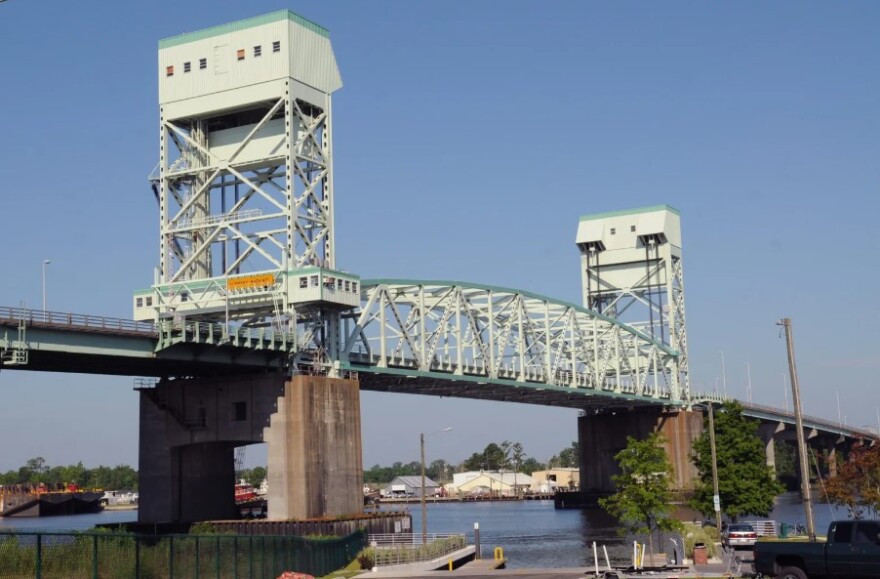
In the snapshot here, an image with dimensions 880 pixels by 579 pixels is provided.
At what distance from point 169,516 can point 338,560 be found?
3293 cm

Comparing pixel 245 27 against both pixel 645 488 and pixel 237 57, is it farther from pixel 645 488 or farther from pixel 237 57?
pixel 645 488

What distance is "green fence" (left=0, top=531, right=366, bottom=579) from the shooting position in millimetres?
41875

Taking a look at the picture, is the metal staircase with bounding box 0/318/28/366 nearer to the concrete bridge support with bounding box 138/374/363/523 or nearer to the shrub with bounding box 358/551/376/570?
→ the concrete bridge support with bounding box 138/374/363/523

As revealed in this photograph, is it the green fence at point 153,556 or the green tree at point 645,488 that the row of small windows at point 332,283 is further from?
the green fence at point 153,556

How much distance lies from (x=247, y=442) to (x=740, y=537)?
135 ft

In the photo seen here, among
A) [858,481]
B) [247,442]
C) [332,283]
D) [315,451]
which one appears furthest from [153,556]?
[858,481]

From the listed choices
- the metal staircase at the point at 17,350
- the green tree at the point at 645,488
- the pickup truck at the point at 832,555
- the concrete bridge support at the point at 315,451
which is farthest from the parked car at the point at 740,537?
the metal staircase at the point at 17,350

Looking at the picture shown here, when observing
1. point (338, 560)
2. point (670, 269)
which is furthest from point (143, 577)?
point (670, 269)

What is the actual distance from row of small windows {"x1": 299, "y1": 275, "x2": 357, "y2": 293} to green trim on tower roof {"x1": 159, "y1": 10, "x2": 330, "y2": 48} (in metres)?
20.9

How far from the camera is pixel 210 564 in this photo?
51.5 metres

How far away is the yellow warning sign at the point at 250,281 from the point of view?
9906cm

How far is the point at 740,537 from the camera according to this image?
75.7 meters

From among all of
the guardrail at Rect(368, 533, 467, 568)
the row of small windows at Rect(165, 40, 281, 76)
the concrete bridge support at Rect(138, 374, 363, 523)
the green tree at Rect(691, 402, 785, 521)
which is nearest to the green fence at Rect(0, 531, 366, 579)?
the guardrail at Rect(368, 533, 467, 568)

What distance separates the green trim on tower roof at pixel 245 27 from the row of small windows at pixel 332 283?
2090cm
